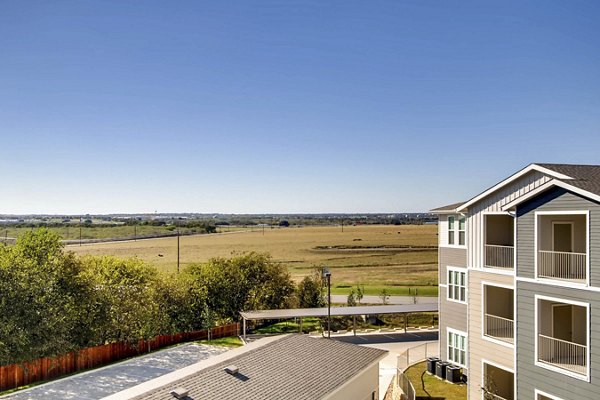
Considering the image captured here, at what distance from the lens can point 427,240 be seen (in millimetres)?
152625

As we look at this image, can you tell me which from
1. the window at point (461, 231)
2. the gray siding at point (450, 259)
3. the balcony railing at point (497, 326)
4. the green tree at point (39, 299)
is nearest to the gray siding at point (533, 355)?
the balcony railing at point (497, 326)

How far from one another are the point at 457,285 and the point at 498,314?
442cm

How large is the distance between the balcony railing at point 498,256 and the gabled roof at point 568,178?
6.53ft

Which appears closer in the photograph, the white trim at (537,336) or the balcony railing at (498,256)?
the white trim at (537,336)

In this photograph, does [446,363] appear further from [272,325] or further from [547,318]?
[272,325]

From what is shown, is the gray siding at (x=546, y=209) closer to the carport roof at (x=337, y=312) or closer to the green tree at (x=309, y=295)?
the carport roof at (x=337, y=312)

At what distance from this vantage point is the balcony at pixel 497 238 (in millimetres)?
18938

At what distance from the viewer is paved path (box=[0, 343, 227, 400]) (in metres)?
22.4

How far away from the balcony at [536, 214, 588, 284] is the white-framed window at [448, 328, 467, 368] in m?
8.54

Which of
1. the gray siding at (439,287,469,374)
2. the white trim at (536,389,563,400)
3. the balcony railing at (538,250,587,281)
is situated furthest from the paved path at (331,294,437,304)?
the balcony railing at (538,250,587,281)

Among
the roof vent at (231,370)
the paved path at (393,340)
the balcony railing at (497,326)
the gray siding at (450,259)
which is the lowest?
the paved path at (393,340)

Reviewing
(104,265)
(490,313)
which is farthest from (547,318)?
(104,265)

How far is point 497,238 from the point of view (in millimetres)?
20281

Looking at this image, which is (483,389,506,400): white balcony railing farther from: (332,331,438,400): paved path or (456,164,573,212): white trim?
(332,331,438,400): paved path
